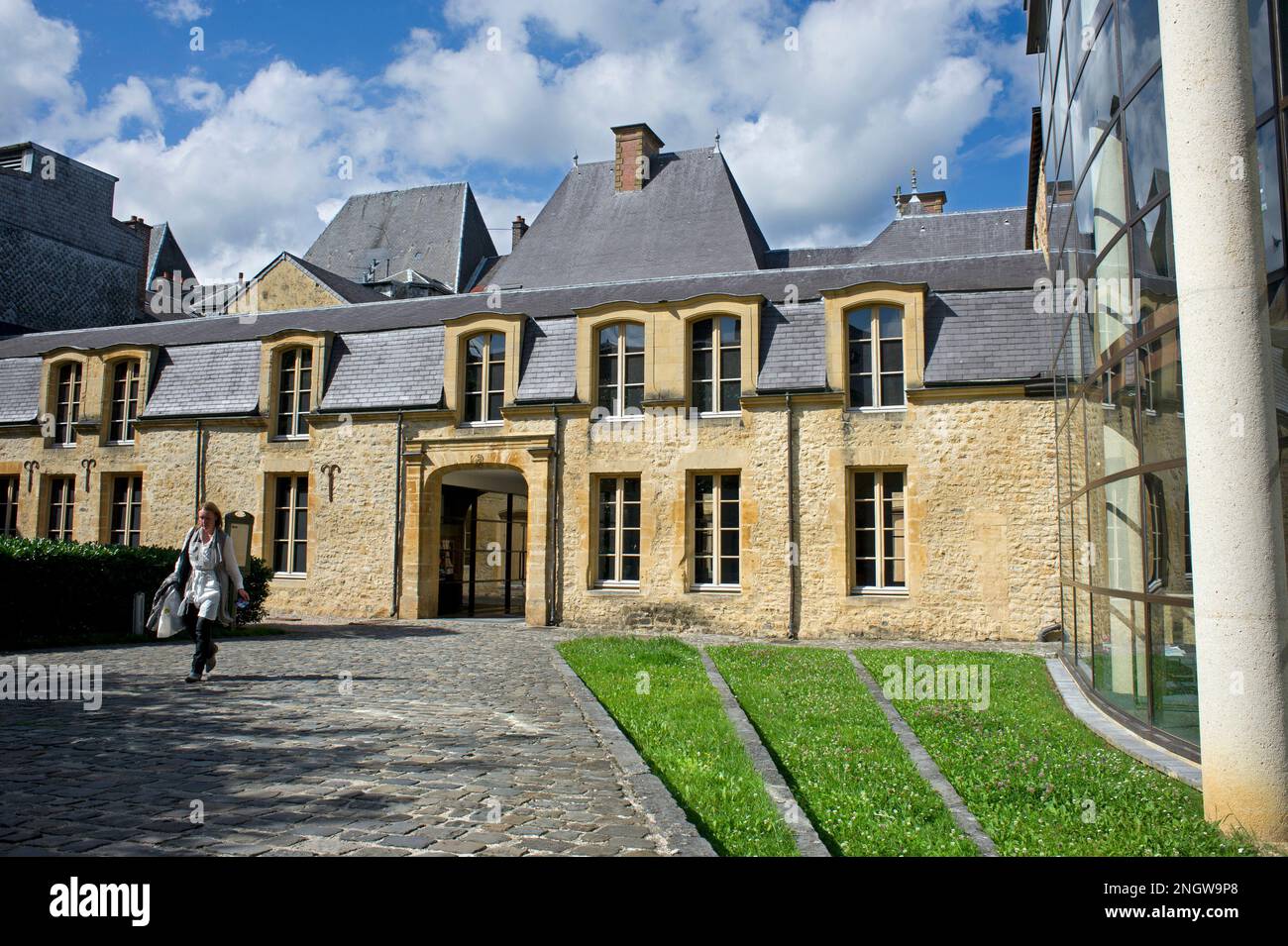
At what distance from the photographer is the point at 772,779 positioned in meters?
5.50

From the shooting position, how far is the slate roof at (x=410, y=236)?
3734 centimetres

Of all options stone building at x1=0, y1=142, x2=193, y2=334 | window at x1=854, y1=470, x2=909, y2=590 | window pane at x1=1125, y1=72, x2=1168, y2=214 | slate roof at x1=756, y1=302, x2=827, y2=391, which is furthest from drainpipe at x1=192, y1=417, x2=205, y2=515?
window pane at x1=1125, y1=72, x2=1168, y2=214

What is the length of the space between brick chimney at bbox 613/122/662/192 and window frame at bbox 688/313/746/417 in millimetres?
14807

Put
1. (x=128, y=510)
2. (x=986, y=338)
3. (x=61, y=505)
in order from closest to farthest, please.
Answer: (x=986, y=338) → (x=128, y=510) → (x=61, y=505)

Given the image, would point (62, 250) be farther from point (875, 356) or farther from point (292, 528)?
point (875, 356)

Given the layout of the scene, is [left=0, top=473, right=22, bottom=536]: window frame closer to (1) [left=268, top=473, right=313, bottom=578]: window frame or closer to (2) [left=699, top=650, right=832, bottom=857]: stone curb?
(1) [left=268, top=473, right=313, bottom=578]: window frame

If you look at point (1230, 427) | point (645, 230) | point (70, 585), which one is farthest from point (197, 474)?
point (1230, 427)

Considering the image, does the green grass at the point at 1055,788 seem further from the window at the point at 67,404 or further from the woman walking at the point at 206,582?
the window at the point at 67,404

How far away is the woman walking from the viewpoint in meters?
9.14

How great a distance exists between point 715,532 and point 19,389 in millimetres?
18302

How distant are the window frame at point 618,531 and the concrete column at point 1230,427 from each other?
42.4ft

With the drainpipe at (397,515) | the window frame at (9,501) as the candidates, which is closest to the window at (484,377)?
the drainpipe at (397,515)

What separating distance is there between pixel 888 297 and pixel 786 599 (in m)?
5.56

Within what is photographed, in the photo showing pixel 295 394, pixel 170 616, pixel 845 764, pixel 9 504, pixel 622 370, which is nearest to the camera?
pixel 845 764
